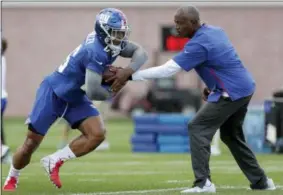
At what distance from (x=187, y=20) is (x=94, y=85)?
1.17m

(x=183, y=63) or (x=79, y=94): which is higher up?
(x=183, y=63)

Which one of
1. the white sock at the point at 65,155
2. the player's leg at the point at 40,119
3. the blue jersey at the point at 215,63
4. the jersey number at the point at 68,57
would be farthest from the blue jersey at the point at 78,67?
the blue jersey at the point at 215,63

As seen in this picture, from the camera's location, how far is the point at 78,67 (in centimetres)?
1050

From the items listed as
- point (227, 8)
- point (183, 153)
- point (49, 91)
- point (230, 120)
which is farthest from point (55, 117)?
point (227, 8)

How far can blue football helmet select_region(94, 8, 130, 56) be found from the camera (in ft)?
33.5

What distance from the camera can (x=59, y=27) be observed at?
38438mm

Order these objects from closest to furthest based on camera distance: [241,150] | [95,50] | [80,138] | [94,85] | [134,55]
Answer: [94,85]
[95,50]
[134,55]
[241,150]
[80,138]

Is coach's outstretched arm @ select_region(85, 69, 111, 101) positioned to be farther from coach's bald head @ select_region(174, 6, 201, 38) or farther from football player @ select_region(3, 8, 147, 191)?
coach's bald head @ select_region(174, 6, 201, 38)

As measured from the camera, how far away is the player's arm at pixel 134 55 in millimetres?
10219

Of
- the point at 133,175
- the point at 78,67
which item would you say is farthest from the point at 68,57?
the point at 133,175

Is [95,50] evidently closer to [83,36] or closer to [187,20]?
[187,20]

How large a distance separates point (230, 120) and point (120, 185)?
5.67 ft

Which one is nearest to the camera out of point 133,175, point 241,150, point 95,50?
point 95,50

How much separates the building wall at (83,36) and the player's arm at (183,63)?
27.8 m
